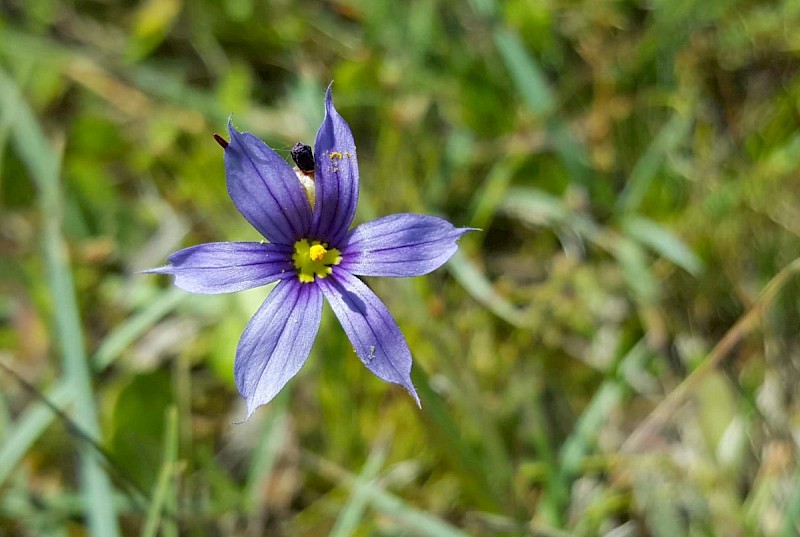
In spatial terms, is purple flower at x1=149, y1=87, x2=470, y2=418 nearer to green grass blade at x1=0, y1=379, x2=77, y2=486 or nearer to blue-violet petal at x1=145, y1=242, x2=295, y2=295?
blue-violet petal at x1=145, y1=242, x2=295, y2=295

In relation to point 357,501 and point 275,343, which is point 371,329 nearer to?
point 275,343

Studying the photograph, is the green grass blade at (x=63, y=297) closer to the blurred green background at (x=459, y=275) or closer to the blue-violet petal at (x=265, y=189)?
the blurred green background at (x=459, y=275)

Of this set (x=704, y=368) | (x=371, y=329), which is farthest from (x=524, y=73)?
(x=371, y=329)

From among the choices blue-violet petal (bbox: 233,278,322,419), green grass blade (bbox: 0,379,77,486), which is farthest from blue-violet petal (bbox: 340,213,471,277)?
green grass blade (bbox: 0,379,77,486)

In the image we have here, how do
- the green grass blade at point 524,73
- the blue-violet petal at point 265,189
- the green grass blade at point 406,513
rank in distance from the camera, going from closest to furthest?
the blue-violet petal at point 265,189, the green grass blade at point 406,513, the green grass blade at point 524,73

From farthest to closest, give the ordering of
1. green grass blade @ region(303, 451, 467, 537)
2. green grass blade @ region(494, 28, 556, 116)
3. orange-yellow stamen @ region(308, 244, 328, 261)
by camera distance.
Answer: green grass blade @ region(494, 28, 556, 116) → green grass blade @ region(303, 451, 467, 537) → orange-yellow stamen @ region(308, 244, 328, 261)

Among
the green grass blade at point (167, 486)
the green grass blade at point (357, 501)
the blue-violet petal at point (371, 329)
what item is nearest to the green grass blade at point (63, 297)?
the green grass blade at point (167, 486)

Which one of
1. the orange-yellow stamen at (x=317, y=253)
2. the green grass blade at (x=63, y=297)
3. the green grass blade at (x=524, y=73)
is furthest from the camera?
the green grass blade at (x=524, y=73)
